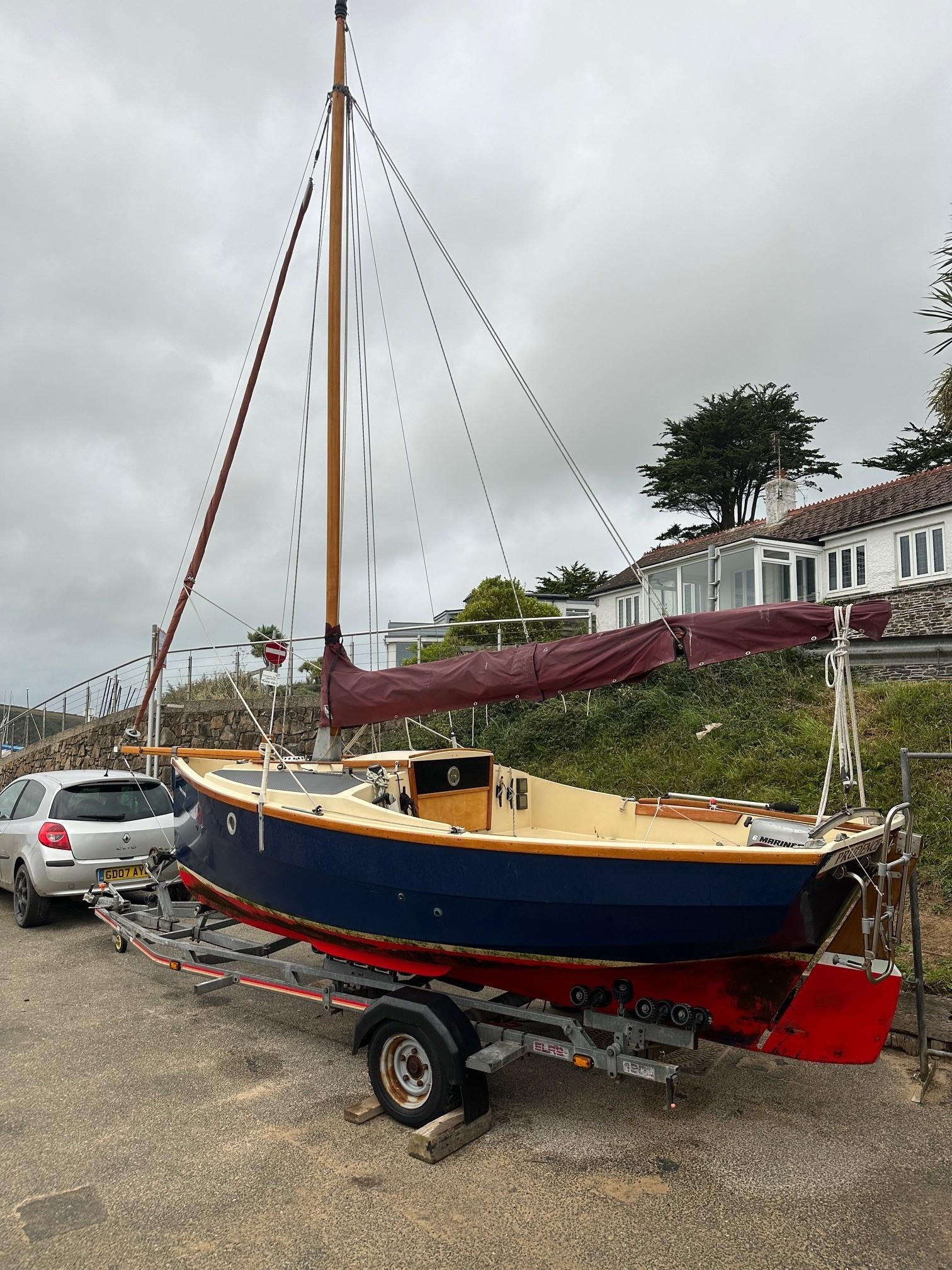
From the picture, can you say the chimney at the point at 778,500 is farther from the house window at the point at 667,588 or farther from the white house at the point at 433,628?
the white house at the point at 433,628

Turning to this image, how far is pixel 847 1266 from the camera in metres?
2.83

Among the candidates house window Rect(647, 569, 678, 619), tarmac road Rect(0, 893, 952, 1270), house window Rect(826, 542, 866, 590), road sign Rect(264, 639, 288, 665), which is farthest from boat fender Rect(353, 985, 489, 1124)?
house window Rect(647, 569, 678, 619)

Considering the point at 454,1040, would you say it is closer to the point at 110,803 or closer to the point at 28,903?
the point at 110,803

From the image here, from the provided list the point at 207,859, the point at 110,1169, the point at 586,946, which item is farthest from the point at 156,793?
the point at 586,946

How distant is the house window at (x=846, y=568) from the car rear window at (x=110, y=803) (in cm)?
1632

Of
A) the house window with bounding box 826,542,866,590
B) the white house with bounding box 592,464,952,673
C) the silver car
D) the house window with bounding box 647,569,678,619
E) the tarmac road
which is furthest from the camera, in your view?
the house window with bounding box 647,569,678,619

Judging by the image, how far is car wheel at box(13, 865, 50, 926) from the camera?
7.41 m

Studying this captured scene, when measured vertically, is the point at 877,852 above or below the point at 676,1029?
above

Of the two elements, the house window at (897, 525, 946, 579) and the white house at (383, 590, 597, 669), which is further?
the house window at (897, 525, 946, 579)

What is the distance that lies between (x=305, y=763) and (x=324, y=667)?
82 centimetres

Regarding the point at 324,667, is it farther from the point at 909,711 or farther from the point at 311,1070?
the point at 909,711

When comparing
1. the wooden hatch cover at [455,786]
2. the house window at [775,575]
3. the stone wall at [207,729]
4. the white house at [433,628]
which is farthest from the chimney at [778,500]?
the wooden hatch cover at [455,786]

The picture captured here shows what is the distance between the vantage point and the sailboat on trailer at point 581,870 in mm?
3447

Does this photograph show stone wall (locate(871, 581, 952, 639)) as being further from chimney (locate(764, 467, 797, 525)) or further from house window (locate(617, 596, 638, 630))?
house window (locate(617, 596, 638, 630))
